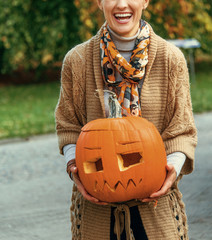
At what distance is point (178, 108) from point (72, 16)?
14767mm

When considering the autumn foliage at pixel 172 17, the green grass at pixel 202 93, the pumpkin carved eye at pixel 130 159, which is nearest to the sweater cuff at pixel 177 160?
the pumpkin carved eye at pixel 130 159

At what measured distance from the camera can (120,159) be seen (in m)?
2.63

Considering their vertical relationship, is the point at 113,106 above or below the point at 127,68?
below

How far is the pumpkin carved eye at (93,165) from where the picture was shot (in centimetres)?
263

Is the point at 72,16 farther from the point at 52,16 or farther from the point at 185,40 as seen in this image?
the point at 185,40

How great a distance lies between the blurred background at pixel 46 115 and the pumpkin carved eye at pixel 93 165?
267 centimetres

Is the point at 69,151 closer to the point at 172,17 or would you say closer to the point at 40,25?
the point at 172,17

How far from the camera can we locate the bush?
1678 cm

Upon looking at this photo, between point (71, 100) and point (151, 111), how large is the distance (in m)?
0.41

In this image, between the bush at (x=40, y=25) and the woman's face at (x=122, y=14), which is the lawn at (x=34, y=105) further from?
the woman's face at (x=122, y=14)

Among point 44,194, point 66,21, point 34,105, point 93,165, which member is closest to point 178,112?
point 93,165

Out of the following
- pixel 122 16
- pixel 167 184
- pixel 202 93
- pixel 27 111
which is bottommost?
pixel 202 93

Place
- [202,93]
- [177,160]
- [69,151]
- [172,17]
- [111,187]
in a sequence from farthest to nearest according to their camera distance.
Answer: [202,93]
[172,17]
[69,151]
[177,160]
[111,187]

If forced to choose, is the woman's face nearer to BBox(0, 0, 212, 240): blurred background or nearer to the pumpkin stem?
the pumpkin stem
